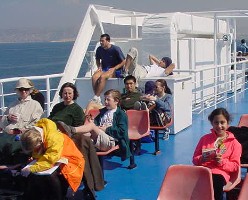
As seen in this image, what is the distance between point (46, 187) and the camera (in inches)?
163

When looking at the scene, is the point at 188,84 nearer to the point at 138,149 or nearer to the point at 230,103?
the point at 138,149

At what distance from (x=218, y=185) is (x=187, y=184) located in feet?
1.14

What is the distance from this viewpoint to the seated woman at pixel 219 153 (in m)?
3.89

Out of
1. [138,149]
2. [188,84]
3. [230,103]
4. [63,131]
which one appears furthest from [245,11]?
[63,131]

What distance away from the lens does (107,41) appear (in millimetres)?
8305

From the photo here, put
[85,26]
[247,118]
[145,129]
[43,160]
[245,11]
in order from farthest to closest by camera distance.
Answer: [245,11], [85,26], [145,129], [247,118], [43,160]

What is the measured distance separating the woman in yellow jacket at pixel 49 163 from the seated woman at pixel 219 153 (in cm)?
108

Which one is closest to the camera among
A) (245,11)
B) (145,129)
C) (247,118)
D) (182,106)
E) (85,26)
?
(247,118)

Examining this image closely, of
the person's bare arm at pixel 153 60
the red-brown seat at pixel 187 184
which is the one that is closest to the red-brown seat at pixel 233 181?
the red-brown seat at pixel 187 184

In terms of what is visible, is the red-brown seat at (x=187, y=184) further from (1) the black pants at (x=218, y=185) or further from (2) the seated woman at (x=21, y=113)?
(2) the seated woman at (x=21, y=113)

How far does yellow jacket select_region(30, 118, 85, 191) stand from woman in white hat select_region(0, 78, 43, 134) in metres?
1.23

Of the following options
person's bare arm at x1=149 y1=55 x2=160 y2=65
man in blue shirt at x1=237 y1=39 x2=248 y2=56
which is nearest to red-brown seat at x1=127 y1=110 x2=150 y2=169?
person's bare arm at x1=149 y1=55 x2=160 y2=65

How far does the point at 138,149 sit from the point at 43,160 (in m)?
2.62

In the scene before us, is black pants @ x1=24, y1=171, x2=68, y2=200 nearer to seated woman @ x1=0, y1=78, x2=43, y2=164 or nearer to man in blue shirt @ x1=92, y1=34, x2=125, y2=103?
seated woman @ x1=0, y1=78, x2=43, y2=164
